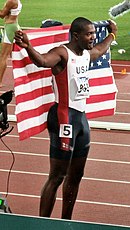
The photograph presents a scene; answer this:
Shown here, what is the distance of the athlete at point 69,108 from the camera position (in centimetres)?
470

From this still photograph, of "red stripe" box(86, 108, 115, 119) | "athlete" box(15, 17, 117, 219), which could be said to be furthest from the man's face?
"red stripe" box(86, 108, 115, 119)

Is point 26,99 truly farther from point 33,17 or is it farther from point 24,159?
point 33,17

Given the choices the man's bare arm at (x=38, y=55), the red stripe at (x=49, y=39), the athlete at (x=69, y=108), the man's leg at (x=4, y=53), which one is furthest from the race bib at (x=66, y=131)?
the man's leg at (x=4, y=53)

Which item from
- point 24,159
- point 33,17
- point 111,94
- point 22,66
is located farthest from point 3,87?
point 33,17

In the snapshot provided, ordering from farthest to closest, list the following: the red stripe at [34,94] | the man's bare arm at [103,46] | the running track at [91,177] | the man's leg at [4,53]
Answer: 1. the man's leg at [4,53]
2. the running track at [91,177]
3. the man's bare arm at [103,46]
4. the red stripe at [34,94]

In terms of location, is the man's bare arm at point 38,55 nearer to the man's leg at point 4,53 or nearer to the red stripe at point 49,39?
the red stripe at point 49,39

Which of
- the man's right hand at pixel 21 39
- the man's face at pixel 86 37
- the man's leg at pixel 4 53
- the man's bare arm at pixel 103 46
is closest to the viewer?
the man's right hand at pixel 21 39

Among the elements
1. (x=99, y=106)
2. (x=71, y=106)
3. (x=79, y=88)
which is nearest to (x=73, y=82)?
(x=79, y=88)

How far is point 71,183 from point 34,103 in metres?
0.71

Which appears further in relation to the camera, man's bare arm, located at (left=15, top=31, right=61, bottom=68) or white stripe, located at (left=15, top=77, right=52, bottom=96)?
white stripe, located at (left=15, top=77, right=52, bottom=96)

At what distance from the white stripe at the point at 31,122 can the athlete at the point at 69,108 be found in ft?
0.36

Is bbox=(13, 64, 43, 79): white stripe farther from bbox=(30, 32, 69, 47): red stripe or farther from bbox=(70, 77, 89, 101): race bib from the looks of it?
bbox=(70, 77, 89, 101): race bib

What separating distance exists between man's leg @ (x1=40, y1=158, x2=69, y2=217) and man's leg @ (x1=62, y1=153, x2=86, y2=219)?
130 mm

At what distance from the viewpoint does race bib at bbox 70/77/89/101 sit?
4758 millimetres
